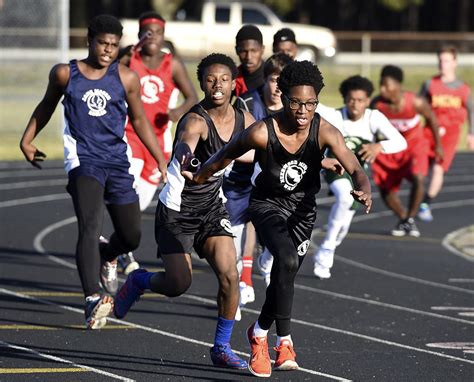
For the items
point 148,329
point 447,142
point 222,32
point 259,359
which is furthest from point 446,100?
point 222,32

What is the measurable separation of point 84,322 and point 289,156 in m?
2.65

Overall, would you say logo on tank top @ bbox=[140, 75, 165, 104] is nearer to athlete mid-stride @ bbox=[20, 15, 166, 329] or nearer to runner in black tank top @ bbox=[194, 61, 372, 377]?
athlete mid-stride @ bbox=[20, 15, 166, 329]

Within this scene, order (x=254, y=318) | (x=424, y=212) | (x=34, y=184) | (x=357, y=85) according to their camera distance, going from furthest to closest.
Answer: (x=34, y=184) → (x=424, y=212) → (x=357, y=85) → (x=254, y=318)

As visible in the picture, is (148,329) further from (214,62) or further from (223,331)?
(214,62)

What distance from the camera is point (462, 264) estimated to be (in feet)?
43.7

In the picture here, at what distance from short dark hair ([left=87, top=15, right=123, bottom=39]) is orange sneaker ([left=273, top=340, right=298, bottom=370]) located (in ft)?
9.32

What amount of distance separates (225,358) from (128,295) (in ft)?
3.43

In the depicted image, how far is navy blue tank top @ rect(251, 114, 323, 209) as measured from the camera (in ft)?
25.1

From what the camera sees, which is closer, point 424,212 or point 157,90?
point 157,90

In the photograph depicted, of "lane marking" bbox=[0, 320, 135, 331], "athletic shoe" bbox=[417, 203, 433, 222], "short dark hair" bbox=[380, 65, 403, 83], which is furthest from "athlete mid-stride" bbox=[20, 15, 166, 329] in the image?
"athletic shoe" bbox=[417, 203, 433, 222]

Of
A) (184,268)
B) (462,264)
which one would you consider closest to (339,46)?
(462,264)

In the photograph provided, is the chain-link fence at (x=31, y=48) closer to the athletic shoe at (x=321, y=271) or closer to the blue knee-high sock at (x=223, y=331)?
the athletic shoe at (x=321, y=271)

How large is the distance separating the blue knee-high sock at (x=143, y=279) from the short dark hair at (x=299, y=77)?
166 centimetres

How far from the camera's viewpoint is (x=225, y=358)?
7883mm
